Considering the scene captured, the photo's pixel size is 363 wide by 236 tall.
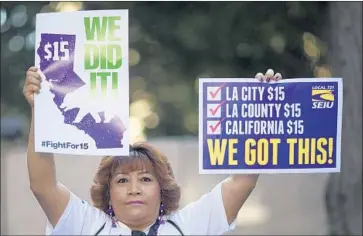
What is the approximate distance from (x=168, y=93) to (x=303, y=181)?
0.87 meters

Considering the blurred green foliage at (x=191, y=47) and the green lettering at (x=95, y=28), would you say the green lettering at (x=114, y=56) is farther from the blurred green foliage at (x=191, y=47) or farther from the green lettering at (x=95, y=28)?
the blurred green foliage at (x=191, y=47)

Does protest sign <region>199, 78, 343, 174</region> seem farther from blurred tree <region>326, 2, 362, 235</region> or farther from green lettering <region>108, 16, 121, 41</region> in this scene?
blurred tree <region>326, 2, 362, 235</region>

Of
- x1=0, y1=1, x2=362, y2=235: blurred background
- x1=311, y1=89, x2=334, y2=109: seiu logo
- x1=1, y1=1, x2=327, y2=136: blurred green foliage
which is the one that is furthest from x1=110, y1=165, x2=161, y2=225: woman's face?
x1=1, y1=1, x2=327, y2=136: blurred green foliage

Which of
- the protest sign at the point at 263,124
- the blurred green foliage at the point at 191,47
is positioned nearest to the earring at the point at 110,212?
the protest sign at the point at 263,124

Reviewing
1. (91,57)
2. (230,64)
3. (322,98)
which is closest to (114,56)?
(91,57)

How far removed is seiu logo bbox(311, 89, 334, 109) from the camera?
195 centimetres

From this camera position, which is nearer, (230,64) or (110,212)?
(110,212)

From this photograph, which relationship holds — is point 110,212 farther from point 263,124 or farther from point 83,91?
point 263,124

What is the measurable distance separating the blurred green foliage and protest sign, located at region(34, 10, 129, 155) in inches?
36.9

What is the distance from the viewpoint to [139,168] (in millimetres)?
1973

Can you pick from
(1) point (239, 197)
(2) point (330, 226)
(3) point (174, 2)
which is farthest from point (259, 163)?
(2) point (330, 226)

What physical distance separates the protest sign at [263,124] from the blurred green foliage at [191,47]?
924 millimetres

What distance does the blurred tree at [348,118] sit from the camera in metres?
3.07

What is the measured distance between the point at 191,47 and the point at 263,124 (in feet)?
5.06
